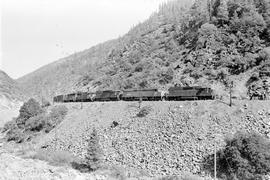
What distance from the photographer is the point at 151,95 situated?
156 ft

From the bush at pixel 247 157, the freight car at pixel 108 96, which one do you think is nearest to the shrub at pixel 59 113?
the freight car at pixel 108 96

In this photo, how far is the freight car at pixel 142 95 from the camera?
47028mm

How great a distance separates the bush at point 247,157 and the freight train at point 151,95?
12.1 metres

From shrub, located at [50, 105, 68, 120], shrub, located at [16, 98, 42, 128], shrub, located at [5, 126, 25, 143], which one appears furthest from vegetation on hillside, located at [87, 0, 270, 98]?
shrub, located at [5, 126, 25, 143]

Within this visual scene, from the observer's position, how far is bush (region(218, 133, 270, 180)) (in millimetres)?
27484

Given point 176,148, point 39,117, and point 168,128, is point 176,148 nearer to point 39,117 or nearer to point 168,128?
point 168,128

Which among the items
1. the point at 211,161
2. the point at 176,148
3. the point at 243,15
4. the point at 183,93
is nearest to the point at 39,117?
the point at 183,93

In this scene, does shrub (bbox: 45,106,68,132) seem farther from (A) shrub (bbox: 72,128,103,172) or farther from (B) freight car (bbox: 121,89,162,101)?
(A) shrub (bbox: 72,128,103,172)

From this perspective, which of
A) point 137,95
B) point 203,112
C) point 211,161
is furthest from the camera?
point 137,95

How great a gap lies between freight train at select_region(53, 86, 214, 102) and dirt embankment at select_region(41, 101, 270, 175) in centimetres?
212

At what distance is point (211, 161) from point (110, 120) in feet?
60.3

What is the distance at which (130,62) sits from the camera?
79812 mm

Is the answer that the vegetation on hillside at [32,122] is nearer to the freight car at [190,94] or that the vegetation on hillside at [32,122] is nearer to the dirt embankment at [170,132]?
the dirt embankment at [170,132]

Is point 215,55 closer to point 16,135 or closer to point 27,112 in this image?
point 27,112
